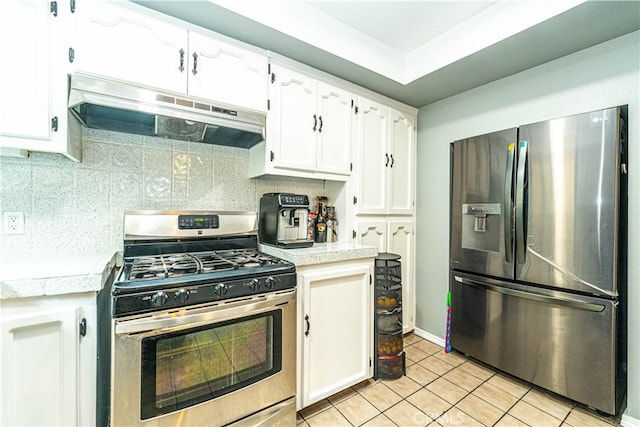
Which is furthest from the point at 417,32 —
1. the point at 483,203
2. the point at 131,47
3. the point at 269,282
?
the point at 269,282

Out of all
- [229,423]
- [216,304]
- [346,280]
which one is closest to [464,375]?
[346,280]

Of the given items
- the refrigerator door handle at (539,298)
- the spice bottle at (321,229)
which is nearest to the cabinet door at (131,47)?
the spice bottle at (321,229)

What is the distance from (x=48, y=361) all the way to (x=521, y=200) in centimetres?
266

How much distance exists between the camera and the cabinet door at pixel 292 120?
184 cm

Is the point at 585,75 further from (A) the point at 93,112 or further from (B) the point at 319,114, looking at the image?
(A) the point at 93,112

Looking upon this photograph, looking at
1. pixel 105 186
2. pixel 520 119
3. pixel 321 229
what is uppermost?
pixel 520 119

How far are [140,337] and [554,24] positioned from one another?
2657 millimetres

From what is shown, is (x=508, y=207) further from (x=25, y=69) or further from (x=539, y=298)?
(x=25, y=69)

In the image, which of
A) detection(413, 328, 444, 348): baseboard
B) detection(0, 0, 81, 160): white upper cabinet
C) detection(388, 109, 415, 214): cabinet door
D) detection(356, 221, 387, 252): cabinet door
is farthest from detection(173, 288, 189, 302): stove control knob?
detection(413, 328, 444, 348): baseboard

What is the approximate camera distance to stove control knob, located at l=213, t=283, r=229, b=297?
1.26 meters

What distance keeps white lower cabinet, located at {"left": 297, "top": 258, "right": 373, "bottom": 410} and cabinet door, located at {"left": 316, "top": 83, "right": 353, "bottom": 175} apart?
79cm

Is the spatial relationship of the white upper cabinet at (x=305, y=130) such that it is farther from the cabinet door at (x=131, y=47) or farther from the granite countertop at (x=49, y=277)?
the granite countertop at (x=49, y=277)

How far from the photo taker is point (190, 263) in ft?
4.85

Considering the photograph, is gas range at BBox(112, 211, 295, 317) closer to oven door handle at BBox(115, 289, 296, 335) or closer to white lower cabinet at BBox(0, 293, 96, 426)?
oven door handle at BBox(115, 289, 296, 335)
